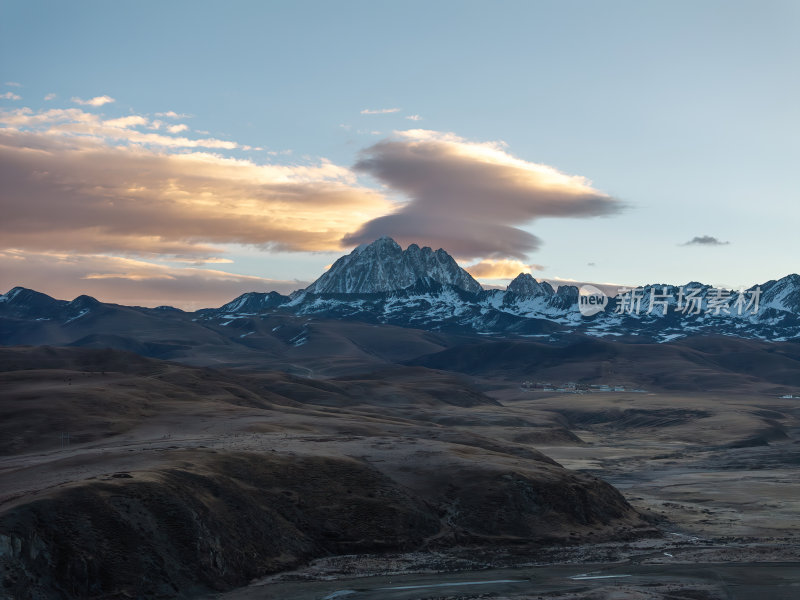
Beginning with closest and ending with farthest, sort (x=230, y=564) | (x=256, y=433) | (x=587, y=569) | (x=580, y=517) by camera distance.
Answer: (x=230, y=564), (x=587, y=569), (x=580, y=517), (x=256, y=433)

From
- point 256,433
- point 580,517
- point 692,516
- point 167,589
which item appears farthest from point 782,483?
point 167,589

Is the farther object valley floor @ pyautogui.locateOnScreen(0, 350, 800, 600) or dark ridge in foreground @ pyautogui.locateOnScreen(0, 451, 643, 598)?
valley floor @ pyautogui.locateOnScreen(0, 350, 800, 600)

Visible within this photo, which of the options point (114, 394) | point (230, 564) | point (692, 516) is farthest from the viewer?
point (114, 394)

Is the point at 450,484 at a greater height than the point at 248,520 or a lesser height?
greater

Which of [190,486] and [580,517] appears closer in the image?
[190,486]

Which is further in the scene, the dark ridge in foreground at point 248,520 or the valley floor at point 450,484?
the valley floor at point 450,484

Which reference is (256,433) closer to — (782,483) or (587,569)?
(587,569)

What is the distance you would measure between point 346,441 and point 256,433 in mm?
13694

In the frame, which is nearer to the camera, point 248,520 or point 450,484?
point 248,520

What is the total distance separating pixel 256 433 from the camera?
9950 centimetres

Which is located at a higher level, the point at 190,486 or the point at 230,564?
the point at 190,486

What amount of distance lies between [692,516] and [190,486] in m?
49.1

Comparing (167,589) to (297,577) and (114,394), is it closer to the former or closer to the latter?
(297,577)

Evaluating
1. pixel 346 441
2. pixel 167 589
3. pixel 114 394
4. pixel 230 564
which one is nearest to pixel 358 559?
pixel 230 564
